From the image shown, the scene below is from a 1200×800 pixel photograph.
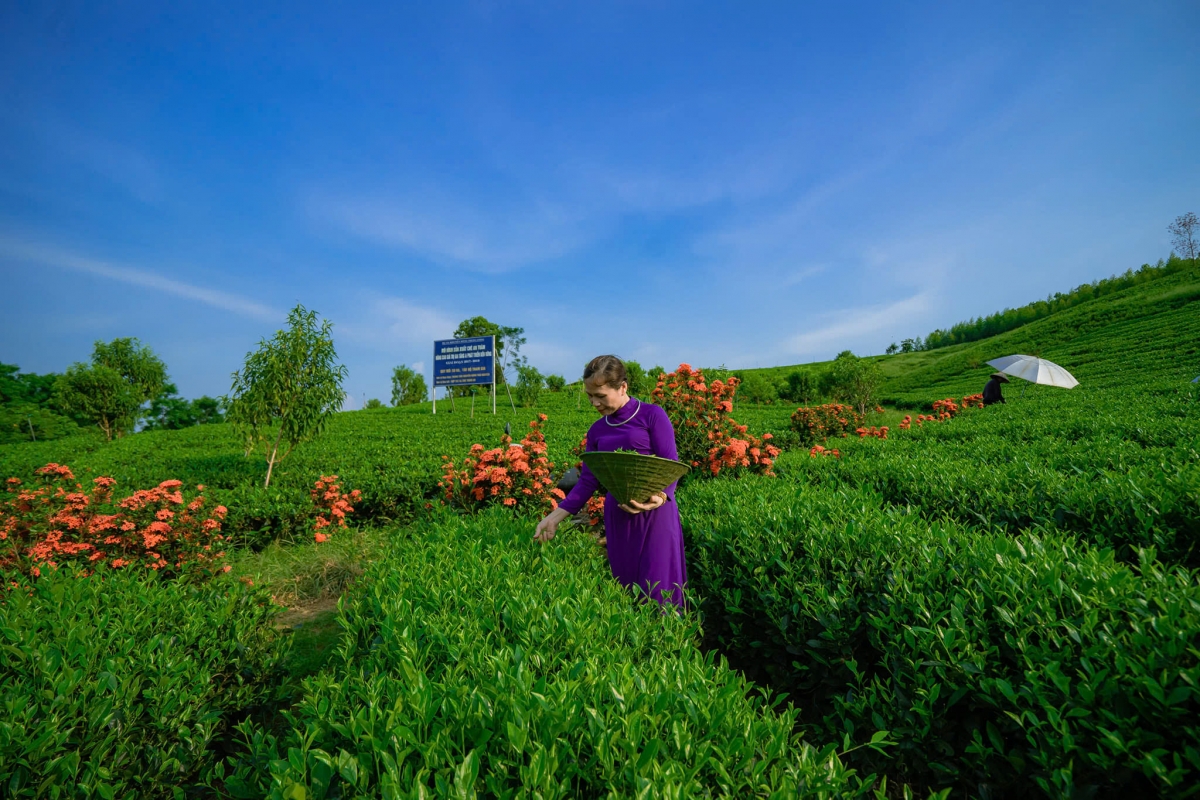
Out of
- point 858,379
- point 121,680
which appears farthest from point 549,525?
point 858,379

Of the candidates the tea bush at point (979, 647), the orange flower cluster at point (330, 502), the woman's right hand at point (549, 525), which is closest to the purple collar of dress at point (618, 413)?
the woman's right hand at point (549, 525)

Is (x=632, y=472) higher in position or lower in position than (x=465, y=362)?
lower

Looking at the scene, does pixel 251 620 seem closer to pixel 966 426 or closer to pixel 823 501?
pixel 823 501

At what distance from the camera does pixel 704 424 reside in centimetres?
764

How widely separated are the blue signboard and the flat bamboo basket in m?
23.2

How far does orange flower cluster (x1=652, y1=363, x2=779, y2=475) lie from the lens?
7480mm

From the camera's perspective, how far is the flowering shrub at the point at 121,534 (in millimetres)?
4562

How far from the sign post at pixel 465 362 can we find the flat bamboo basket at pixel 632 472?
2315 centimetres

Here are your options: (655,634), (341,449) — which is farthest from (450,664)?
(341,449)

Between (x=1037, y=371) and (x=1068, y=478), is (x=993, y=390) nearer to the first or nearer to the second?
(x=1037, y=371)

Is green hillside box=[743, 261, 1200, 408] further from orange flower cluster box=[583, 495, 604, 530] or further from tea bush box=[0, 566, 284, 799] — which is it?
tea bush box=[0, 566, 284, 799]

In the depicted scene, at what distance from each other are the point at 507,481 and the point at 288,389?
488cm

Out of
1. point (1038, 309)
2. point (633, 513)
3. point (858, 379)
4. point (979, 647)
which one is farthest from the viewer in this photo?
point (1038, 309)

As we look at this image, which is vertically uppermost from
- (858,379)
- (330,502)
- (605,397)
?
(858,379)
